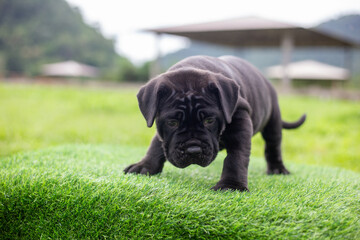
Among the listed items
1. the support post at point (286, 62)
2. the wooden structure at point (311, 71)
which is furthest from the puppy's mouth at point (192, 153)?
the wooden structure at point (311, 71)

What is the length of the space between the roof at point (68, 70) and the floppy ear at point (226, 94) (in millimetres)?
48042

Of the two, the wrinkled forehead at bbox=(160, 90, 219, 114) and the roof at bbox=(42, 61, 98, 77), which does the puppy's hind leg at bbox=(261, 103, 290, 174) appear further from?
the roof at bbox=(42, 61, 98, 77)

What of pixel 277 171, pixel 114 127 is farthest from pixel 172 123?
pixel 114 127

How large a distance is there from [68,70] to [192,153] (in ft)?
164

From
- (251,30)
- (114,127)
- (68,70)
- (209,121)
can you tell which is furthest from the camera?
(68,70)

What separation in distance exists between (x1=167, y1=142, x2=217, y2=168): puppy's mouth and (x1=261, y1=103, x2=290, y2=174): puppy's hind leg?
5.52 ft

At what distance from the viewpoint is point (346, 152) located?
284 inches

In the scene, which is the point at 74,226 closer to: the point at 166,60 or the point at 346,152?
the point at 346,152

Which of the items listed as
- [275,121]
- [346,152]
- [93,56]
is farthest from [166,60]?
[93,56]

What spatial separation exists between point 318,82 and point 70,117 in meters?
24.8

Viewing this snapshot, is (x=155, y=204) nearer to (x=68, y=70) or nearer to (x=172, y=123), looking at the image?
(x=172, y=123)

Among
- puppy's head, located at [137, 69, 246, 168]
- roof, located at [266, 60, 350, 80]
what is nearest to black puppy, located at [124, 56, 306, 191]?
puppy's head, located at [137, 69, 246, 168]

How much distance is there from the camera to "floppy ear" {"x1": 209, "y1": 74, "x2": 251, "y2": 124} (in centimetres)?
285

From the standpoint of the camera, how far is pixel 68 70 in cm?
4956
